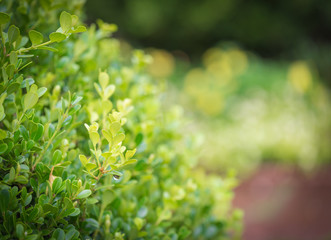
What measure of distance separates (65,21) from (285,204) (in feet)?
12.5

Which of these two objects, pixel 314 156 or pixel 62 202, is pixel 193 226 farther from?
pixel 314 156

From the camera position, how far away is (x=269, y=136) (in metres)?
5.12

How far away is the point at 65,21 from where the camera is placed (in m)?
0.87

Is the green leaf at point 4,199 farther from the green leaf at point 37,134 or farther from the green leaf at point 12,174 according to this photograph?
the green leaf at point 37,134

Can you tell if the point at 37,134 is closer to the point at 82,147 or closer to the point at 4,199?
the point at 4,199

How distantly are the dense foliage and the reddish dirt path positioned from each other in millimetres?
2336

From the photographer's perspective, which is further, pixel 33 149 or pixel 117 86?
pixel 117 86

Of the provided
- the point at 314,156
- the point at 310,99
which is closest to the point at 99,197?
the point at 314,156

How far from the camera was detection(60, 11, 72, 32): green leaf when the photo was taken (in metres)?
0.87

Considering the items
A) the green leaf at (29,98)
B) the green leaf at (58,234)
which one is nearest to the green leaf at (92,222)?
the green leaf at (58,234)

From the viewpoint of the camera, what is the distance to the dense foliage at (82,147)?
2.85 ft

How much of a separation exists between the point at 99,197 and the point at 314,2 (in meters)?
10.4

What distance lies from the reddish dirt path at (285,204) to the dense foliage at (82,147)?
91.9 inches

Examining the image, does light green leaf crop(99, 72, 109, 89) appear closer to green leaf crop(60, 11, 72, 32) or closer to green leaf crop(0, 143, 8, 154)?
green leaf crop(60, 11, 72, 32)
